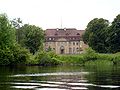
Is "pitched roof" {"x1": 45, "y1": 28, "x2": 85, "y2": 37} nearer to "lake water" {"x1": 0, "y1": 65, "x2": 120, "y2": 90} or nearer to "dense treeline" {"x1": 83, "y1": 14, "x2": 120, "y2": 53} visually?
"dense treeline" {"x1": 83, "y1": 14, "x2": 120, "y2": 53}

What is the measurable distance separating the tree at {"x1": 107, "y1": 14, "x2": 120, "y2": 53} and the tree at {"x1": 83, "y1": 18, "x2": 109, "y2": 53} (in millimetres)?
5845

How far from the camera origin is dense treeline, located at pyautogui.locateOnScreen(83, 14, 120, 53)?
134 meters

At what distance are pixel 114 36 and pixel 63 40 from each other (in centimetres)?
5675

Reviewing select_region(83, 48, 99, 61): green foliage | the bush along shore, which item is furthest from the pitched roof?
select_region(83, 48, 99, 61): green foliage

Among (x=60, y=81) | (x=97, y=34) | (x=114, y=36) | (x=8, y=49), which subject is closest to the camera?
(x=60, y=81)

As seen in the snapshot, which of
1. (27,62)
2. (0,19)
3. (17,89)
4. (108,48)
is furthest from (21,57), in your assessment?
(17,89)

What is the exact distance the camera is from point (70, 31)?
625 feet

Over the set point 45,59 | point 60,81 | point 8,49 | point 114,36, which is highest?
point 114,36

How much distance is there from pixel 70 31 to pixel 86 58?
217ft

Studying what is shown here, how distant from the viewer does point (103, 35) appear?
14538 centimetres

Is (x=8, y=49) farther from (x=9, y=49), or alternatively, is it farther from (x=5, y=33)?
(x=5, y=33)

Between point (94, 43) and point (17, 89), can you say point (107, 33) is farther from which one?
point (17, 89)

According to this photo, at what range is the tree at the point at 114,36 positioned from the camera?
133238mm

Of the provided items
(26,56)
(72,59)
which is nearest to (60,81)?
(26,56)
